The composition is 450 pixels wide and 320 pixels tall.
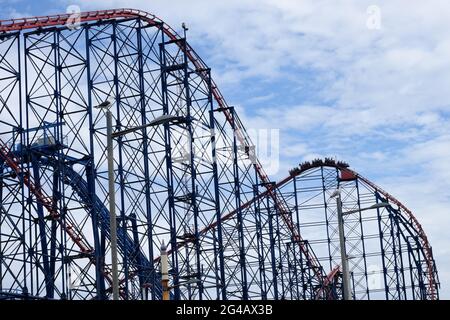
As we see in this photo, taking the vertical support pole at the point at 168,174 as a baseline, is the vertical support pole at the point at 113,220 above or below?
below

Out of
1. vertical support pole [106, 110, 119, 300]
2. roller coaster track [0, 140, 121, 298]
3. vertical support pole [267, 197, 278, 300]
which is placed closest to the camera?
vertical support pole [106, 110, 119, 300]

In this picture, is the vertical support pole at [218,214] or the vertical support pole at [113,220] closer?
the vertical support pole at [113,220]

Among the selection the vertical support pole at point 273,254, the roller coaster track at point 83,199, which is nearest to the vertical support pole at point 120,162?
the roller coaster track at point 83,199

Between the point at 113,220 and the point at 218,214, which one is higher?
the point at 218,214

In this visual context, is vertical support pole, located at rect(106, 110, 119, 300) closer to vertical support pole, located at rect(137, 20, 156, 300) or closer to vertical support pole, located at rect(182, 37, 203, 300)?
vertical support pole, located at rect(137, 20, 156, 300)

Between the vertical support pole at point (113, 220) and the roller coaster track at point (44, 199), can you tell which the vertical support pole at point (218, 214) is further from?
the vertical support pole at point (113, 220)

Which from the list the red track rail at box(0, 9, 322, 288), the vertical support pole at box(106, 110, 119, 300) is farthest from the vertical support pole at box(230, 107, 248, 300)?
the vertical support pole at box(106, 110, 119, 300)

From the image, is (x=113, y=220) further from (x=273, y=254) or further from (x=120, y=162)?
(x=273, y=254)

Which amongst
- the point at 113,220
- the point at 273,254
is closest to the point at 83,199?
the point at 273,254

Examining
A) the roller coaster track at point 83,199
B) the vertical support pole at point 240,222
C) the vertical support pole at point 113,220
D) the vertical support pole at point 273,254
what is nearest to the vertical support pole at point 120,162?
the roller coaster track at point 83,199

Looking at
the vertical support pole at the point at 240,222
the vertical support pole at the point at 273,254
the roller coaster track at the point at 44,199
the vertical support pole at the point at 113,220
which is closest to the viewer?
the vertical support pole at the point at 113,220

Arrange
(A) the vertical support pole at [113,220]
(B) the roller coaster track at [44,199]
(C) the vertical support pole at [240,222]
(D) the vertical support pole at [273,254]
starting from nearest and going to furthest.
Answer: (A) the vertical support pole at [113,220], (B) the roller coaster track at [44,199], (C) the vertical support pole at [240,222], (D) the vertical support pole at [273,254]

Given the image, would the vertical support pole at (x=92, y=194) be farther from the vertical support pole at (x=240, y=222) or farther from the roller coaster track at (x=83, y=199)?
the vertical support pole at (x=240, y=222)

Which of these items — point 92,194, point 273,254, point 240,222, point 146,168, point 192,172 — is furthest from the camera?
point 273,254
